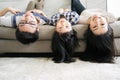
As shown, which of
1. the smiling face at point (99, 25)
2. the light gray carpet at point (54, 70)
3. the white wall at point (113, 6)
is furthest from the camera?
the white wall at point (113, 6)

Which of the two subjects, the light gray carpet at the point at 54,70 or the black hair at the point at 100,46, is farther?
the black hair at the point at 100,46

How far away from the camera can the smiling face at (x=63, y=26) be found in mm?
1616

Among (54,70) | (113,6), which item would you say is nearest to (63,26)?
(54,70)

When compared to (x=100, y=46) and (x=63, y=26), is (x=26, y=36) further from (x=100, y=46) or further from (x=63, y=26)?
(x=100, y=46)

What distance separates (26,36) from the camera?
163 centimetres

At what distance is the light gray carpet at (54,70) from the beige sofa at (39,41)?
0.12 m

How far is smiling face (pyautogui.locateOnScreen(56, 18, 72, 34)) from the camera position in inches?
63.6

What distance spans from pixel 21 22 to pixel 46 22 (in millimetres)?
247

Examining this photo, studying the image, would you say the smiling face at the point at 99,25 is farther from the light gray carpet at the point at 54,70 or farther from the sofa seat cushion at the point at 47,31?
the light gray carpet at the point at 54,70

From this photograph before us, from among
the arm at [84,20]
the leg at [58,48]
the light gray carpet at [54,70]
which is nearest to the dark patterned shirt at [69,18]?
the arm at [84,20]

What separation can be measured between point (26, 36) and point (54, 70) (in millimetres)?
423

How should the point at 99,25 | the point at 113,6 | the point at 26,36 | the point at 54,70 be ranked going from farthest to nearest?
the point at 113,6 → the point at 26,36 → the point at 99,25 → the point at 54,70

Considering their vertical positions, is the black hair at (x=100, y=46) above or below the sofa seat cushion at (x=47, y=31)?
below

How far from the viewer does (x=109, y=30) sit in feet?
5.16
